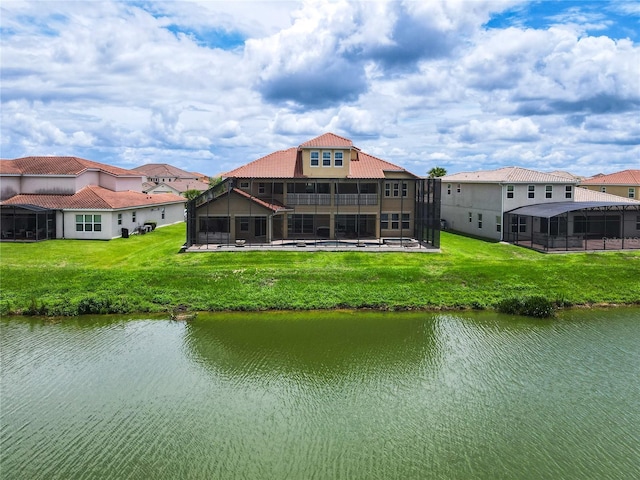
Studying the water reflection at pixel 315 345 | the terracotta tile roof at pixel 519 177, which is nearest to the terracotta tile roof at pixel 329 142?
the terracotta tile roof at pixel 519 177

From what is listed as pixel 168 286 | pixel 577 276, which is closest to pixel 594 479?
pixel 577 276

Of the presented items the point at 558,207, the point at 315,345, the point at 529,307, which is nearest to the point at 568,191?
the point at 558,207

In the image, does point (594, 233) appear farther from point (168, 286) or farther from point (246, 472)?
point (246, 472)

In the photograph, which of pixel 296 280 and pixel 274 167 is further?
pixel 274 167

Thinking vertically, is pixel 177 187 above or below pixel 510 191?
above

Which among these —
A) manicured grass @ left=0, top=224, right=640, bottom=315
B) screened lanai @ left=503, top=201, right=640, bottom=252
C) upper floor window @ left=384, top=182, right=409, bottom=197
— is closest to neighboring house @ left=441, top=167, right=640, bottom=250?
screened lanai @ left=503, top=201, right=640, bottom=252

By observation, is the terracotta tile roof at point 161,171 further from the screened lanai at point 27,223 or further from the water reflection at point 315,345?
the water reflection at point 315,345

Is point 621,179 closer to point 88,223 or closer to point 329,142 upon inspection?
point 329,142
